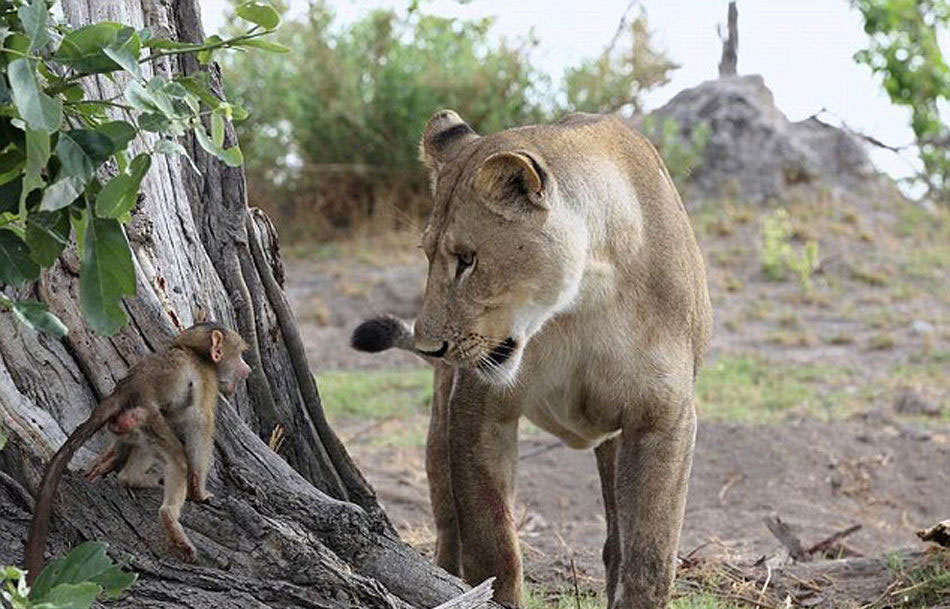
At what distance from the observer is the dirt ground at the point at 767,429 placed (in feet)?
24.5

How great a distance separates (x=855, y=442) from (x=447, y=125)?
5.07 m

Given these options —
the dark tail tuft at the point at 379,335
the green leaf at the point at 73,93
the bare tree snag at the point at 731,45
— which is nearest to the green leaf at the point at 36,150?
the green leaf at the point at 73,93

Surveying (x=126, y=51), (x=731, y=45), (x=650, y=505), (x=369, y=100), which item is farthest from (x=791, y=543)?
(x=731, y=45)

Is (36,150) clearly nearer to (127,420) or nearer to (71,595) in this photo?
(71,595)

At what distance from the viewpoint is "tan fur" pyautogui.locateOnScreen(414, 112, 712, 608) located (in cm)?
414

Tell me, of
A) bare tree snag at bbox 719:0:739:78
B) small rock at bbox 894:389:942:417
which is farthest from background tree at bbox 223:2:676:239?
small rock at bbox 894:389:942:417

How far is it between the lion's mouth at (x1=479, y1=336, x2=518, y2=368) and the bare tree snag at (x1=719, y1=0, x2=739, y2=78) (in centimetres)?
1416

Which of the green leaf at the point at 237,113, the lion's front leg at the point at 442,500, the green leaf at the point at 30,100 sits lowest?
→ the lion's front leg at the point at 442,500

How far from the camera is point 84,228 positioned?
9.93ft

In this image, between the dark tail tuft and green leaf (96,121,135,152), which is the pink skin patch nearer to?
green leaf (96,121,135,152)

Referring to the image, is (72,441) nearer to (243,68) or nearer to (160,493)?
(160,493)

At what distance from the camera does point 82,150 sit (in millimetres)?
2811

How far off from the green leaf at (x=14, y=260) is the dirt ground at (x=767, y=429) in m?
2.49

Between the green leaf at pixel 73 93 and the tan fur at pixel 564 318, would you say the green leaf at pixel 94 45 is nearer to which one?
the green leaf at pixel 73 93
